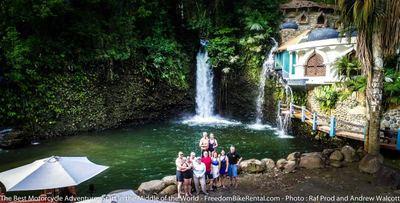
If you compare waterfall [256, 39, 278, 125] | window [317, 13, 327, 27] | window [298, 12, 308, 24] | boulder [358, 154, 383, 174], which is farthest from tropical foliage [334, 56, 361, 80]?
window [317, 13, 327, 27]

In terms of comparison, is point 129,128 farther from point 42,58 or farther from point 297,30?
point 297,30

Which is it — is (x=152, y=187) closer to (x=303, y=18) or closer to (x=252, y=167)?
(x=252, y=167)

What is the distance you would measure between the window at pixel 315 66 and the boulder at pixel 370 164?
28.0ft

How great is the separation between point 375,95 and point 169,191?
30.7ft

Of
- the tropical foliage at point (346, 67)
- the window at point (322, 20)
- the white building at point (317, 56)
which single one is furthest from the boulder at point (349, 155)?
the window at point (322, 20)

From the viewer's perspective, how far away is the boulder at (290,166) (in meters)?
13.6

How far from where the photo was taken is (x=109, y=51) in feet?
77.6

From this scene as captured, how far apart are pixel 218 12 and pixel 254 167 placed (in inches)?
768

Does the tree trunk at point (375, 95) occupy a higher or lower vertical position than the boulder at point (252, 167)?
higher

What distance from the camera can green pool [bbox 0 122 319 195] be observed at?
1467cm

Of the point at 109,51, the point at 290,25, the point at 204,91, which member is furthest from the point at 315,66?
the point at 109,51

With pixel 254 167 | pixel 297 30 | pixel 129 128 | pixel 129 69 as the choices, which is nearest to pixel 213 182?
pixel 254 167

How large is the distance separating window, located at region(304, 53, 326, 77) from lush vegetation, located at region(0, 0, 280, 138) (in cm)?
569

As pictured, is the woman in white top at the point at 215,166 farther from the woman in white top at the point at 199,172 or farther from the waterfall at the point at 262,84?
the waterfall at the point at 262,84
